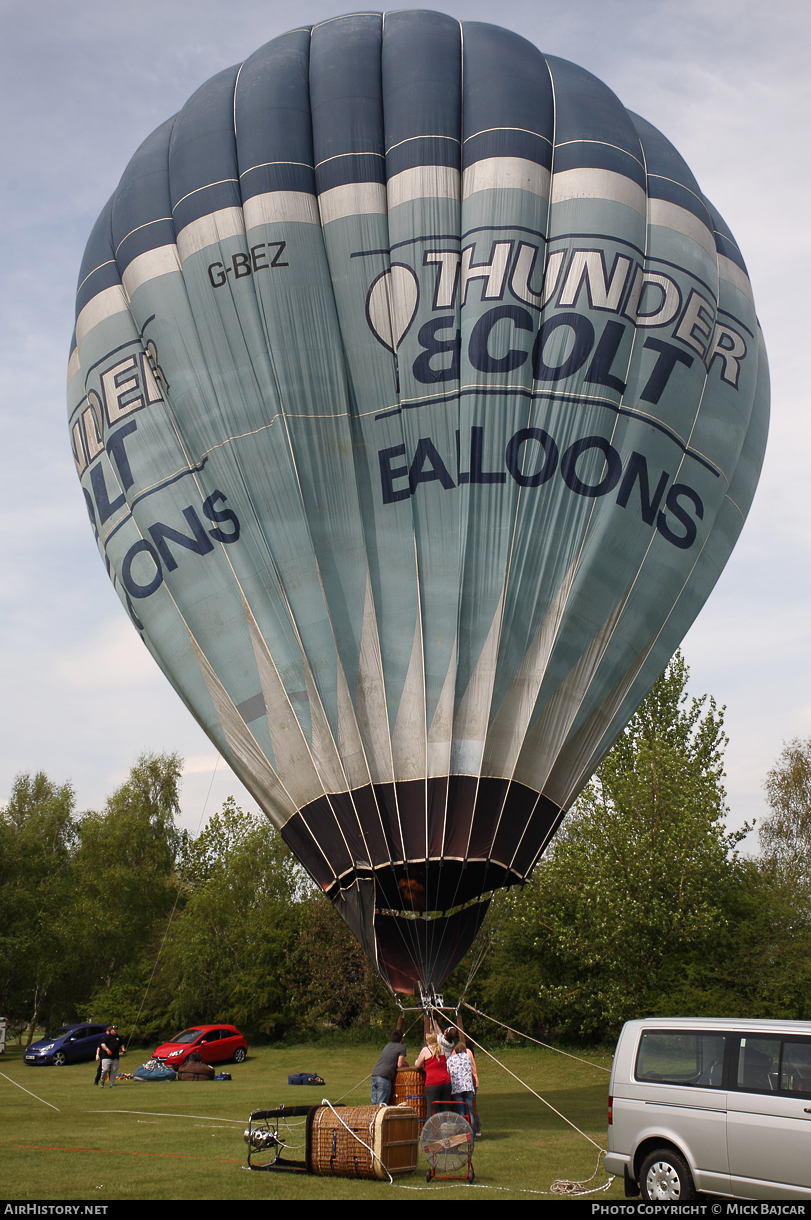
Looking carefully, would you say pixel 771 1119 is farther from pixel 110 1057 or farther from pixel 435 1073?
pixel 110 1057

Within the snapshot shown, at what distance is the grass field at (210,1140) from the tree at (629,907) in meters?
2.51

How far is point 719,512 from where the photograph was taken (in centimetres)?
1278

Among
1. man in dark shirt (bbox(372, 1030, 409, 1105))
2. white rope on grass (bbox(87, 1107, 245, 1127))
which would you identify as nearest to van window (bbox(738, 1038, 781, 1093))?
man in dark shirt (bbox(372, 1030, 409, 1105))

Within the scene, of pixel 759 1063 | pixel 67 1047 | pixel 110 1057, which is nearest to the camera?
pixel 759 1063

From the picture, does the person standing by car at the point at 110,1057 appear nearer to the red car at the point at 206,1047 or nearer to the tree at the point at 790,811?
the red car at the point at 206,1047

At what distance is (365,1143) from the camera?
7.73 metres

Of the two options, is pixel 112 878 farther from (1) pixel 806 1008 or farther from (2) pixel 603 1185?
(2) pixel 603 1185

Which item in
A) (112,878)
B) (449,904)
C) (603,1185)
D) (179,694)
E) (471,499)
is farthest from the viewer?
(112,878)

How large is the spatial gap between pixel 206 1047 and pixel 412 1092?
47.3ft

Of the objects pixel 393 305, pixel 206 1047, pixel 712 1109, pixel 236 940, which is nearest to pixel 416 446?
pixel 393 305

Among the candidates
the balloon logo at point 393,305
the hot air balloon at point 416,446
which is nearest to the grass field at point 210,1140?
the hot air balloon at point 416,446

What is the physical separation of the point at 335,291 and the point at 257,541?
313 centimetres

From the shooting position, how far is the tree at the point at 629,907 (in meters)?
20.9
